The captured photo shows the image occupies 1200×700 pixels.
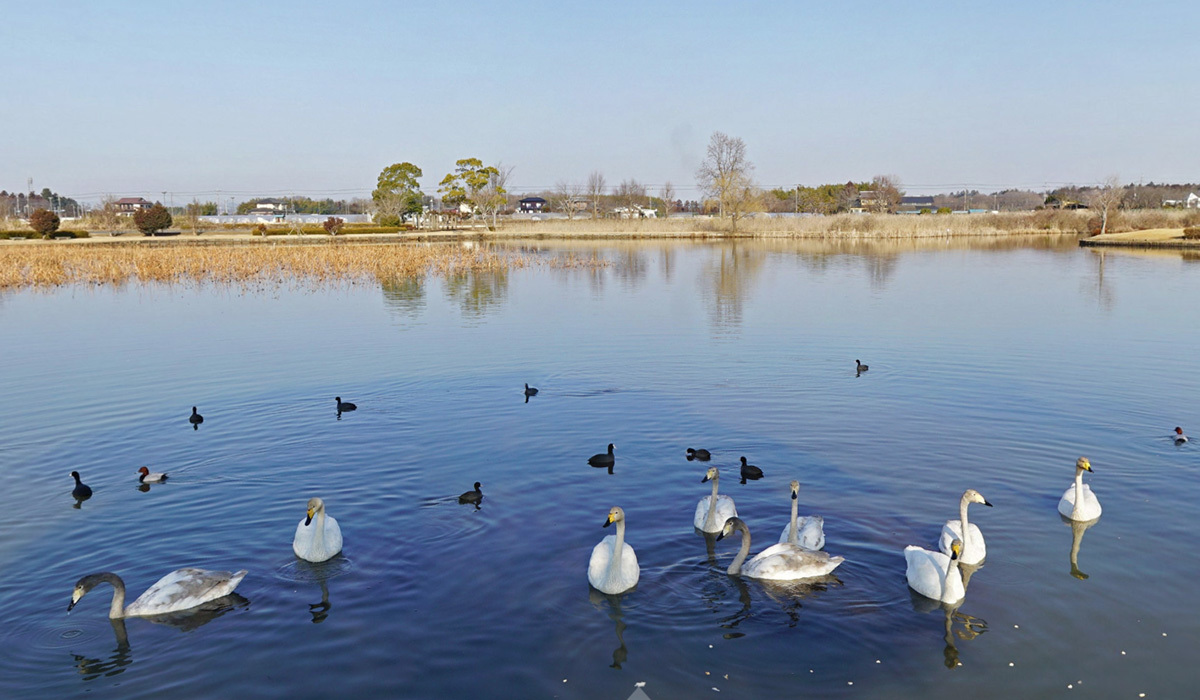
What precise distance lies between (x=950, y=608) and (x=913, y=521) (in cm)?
253

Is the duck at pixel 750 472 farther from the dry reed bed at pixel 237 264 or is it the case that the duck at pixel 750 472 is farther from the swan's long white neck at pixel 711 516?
the dry reed bed at pixel 237 264

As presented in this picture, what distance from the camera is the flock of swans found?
976cm

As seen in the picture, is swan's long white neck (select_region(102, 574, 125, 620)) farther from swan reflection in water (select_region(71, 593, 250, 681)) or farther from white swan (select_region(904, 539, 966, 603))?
white swan (select_region(904, 539, 966, 603))

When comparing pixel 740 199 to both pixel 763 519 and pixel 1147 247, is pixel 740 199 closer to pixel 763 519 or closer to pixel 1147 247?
pixel 1147 247

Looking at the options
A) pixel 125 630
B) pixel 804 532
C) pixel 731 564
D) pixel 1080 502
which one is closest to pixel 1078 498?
pixel 1080 502

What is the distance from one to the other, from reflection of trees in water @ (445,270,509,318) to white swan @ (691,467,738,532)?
76.5 feet

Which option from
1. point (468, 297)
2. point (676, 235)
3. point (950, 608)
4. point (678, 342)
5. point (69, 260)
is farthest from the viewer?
point (676, 235)

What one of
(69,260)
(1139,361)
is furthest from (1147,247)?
(69,260)

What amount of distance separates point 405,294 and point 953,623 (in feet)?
118

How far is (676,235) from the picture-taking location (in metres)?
95.8

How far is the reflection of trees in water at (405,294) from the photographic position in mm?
36594

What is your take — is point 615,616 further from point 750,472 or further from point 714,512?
point 750,472

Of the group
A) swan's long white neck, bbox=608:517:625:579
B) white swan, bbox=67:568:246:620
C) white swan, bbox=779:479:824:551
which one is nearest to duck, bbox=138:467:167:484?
white swan, bbox=67:568:246:620

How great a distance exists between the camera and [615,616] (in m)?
9.72
